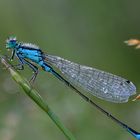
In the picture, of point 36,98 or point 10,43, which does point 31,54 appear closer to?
point 10,43

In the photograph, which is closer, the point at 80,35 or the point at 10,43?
the point at 10,43

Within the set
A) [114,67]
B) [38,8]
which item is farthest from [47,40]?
[114,67]

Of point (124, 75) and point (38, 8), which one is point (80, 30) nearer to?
point (38, 8)

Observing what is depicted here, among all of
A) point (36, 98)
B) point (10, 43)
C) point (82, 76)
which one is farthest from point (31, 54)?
point (36, 98)

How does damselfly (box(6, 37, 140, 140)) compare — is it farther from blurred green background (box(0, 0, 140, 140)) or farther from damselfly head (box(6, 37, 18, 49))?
blurred green background (box(0, 0, 140, 140))

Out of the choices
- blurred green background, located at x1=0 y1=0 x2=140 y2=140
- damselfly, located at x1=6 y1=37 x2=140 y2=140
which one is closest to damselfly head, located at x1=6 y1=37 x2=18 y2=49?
damselfly, located at x1=6 y1=37 x2=140 y2=140

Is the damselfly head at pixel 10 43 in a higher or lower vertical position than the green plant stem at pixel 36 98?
higher

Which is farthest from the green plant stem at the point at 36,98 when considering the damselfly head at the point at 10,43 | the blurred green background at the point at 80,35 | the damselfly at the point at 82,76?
the blurred green background at the point at 80,35

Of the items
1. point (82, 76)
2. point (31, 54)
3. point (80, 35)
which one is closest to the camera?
point (82, 76)

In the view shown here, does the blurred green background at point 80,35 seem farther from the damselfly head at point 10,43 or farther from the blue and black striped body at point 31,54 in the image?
the damselfly head at point 10,43

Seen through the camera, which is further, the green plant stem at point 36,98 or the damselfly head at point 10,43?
the damselfly head at point 10,43
